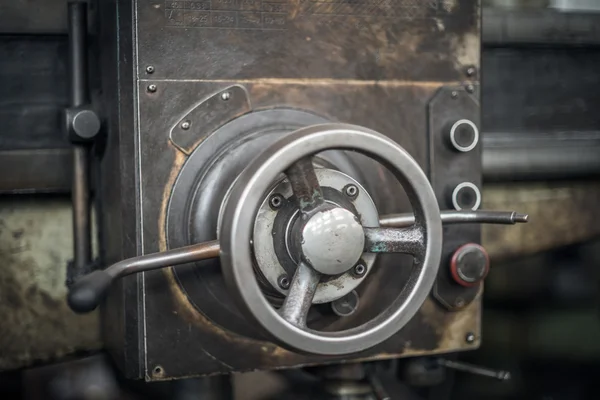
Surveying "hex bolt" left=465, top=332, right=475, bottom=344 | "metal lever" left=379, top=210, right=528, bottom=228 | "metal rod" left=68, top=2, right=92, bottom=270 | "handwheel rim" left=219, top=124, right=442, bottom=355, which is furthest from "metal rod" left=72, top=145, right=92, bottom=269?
"hex bolt" left=465, top=332, right=475, bottom=344

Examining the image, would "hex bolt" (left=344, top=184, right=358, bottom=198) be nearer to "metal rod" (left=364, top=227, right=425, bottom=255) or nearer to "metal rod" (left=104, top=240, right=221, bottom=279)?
"metal rod" (left=364, top=227, right=425, bottom=255)

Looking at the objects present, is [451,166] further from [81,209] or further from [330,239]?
[81,209]

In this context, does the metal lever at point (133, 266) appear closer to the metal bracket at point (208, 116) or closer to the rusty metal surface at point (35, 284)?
the metal bracket at point (208, 116)

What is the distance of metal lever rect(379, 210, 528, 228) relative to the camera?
1.00 metres

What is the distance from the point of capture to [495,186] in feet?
4.83

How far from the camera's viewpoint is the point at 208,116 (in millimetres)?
1034

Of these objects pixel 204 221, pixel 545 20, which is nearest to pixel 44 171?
pixel 204 221

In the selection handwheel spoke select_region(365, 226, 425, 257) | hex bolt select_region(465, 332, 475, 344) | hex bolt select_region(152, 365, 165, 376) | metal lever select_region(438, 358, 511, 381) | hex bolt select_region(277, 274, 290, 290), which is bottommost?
metal lever select_region(438, 358, 511, 381)

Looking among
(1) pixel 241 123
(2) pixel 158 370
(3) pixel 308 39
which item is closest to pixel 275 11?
(3) pixel 308 39

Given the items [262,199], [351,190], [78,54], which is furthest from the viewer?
[78,54]

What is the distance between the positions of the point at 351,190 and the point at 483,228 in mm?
569

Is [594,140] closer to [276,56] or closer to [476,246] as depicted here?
[476,246]

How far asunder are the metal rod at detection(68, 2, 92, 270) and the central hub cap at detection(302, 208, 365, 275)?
16.3 inches

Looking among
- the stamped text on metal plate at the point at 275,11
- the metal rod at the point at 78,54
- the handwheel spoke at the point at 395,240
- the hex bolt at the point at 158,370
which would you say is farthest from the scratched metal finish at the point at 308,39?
the hex bolt at the point at 158,370
